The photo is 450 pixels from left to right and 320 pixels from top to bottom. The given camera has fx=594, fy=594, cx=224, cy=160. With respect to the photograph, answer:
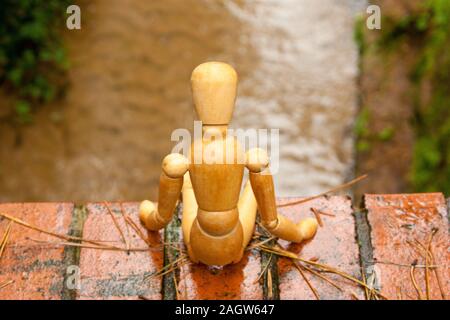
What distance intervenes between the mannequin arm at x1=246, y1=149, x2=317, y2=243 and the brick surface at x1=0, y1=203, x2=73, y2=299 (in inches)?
18.5

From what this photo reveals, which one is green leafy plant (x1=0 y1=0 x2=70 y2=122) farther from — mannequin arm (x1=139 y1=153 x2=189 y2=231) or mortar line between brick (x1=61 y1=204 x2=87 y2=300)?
mannequin arm (x1=139 y1=153 x2=189 y2=231)

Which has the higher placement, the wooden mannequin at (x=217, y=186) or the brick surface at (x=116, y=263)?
the wooden mannequin at (x=217, y=186)

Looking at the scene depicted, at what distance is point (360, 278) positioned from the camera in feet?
4.33

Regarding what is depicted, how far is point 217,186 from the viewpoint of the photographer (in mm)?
1246

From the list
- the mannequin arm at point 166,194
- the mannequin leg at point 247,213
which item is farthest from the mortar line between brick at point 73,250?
the mannequin leg at point 247,213

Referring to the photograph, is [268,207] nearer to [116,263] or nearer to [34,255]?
[116,263]

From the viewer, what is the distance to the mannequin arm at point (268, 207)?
1260mm

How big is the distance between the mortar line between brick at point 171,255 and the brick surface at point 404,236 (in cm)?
45

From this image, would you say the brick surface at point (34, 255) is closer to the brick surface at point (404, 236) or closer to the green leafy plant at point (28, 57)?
the brick surface at point (404, 236)

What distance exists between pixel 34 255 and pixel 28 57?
8.52 ft

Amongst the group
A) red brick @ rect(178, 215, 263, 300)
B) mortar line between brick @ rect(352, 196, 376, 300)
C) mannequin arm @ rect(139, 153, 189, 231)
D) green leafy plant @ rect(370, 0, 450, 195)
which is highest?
green leafy plant @ rect(370, 0, 450, 195)

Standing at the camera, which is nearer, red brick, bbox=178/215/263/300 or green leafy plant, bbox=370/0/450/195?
red brick, bbox=178/215/263/300

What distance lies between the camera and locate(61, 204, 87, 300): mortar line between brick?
1.28m

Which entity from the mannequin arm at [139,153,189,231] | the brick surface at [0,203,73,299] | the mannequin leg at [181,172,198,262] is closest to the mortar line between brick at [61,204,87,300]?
the brick surface at [0,203,73,299]
